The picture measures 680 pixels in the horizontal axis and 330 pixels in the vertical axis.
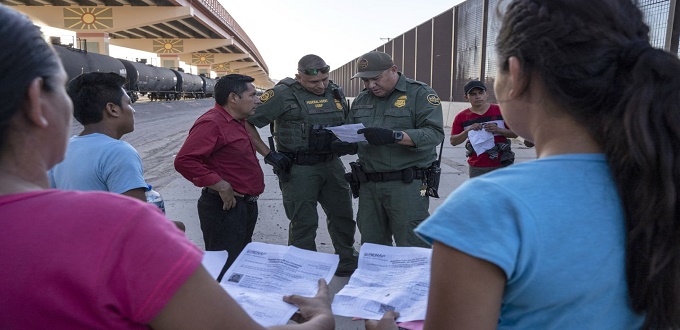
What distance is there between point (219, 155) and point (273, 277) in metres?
2.15

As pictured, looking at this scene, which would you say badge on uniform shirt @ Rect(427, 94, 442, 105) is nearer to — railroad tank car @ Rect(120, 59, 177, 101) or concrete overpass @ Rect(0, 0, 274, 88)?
concrete overpass @ Rect(0, 0, 274, 88)

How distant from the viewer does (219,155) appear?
12.1 ft

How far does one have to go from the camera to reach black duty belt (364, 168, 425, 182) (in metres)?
3.92

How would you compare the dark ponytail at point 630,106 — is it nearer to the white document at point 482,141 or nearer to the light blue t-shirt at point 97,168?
the light blue t-shirt at point 97,168

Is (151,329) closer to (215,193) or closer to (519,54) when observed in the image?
(519,54)

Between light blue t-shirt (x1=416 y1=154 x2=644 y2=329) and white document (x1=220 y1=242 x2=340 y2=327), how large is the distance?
0.72 m

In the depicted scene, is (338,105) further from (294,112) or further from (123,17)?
(123,17)

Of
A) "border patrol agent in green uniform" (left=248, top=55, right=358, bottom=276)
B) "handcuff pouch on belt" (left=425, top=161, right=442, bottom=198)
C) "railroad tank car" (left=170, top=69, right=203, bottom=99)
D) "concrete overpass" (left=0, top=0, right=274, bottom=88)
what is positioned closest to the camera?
"handcuff pouch on belt" (left=425, top=161, right=442, bottom=198)

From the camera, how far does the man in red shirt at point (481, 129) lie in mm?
4855

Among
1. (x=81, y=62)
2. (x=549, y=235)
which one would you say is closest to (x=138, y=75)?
(x=81, y=62)

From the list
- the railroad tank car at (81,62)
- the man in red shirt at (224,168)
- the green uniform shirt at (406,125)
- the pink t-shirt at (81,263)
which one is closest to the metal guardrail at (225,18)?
the railroad tank car at (81,62)

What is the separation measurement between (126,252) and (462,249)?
59cm

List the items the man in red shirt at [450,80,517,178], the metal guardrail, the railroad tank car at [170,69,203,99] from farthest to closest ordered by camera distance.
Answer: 1. the railroad tank car at [170,69,203,99]
2. the metal guardrail
3. the man in red shirt at [450,80,517,178]

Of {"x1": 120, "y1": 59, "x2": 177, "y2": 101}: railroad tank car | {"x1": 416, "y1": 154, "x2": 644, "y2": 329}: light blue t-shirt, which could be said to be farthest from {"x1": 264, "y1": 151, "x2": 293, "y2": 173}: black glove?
{"x1": 120, "y1": 59, "x2": 177, "y2": 101}: railroad tank car
